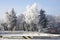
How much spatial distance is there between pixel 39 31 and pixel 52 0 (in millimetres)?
525

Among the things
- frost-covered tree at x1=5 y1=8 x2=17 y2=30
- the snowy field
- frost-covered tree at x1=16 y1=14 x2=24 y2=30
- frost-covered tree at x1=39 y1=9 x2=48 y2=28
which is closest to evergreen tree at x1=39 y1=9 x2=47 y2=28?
frost-covered tree at x1=39 y1=9 x2=48 y2=28

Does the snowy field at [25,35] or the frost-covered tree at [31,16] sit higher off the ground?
the frost-covered tree at [31,16]

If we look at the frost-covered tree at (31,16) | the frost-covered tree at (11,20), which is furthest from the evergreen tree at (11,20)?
the frost-covered tree at (31,16)

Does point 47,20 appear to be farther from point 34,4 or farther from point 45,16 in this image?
point 34,4

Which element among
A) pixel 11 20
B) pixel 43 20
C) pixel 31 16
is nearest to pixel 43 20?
pixel 43 20

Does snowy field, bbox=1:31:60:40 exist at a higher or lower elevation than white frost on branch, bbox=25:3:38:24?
lower

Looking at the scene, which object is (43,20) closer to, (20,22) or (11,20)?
(20,22)

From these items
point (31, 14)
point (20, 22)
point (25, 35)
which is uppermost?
point (31, 14)

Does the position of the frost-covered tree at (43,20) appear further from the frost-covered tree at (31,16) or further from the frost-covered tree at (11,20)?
the frost-covered tree at (11,20)

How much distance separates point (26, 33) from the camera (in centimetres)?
242

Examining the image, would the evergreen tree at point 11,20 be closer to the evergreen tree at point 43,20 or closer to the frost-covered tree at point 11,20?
the frost-covered tree at point 11,20

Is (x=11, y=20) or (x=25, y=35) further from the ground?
(x=11, y=20)

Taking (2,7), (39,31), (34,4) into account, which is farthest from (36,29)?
(2,7)

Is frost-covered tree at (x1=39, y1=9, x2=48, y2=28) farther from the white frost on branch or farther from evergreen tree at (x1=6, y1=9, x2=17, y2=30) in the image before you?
evergreen tree at (x1=6, y1=9, x2=17, y2=30)
